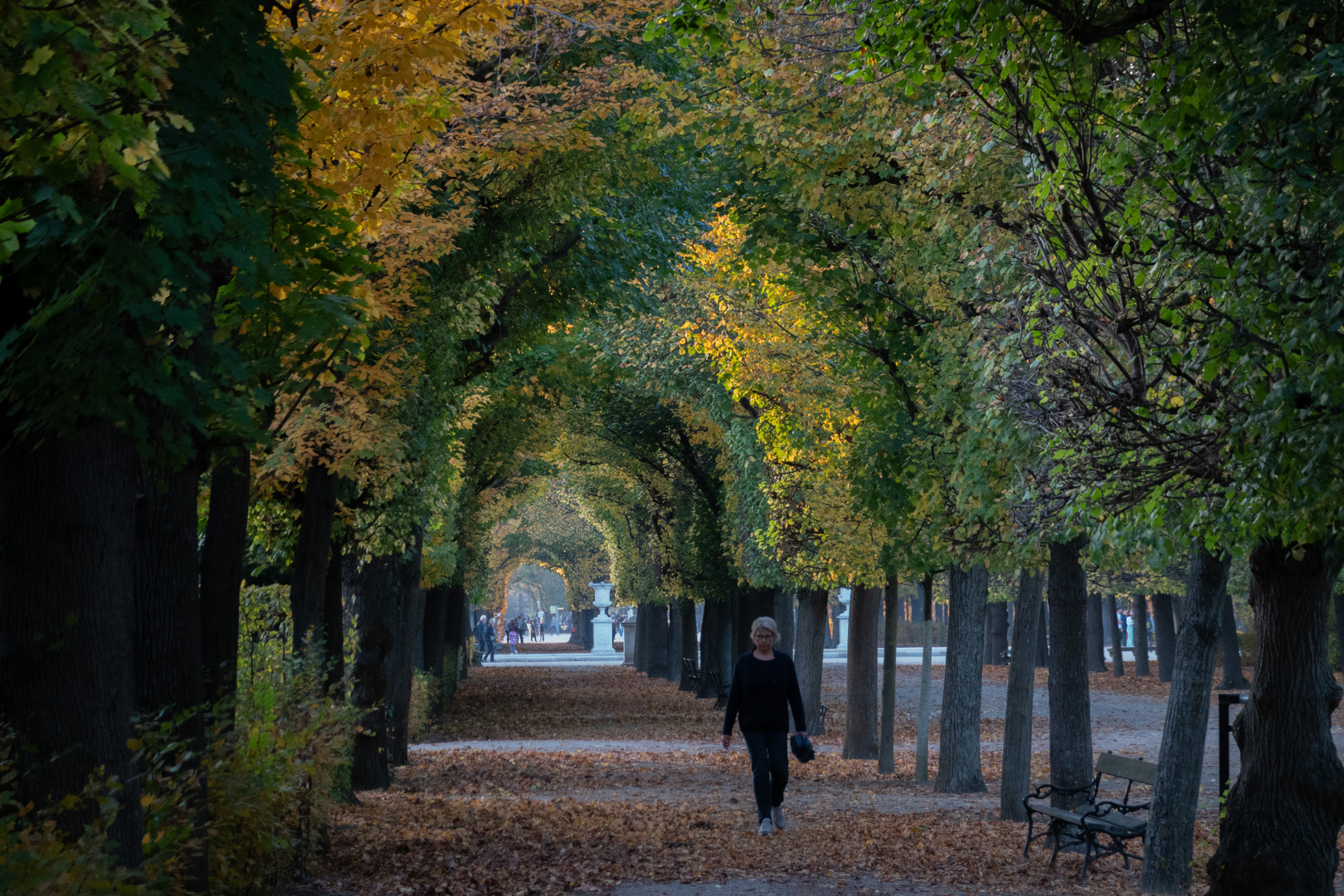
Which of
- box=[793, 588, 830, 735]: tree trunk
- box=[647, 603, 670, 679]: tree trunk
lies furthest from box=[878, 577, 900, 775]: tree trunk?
box=[647, 603, 670, 679]: tree trunk

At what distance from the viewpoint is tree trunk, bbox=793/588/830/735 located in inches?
933

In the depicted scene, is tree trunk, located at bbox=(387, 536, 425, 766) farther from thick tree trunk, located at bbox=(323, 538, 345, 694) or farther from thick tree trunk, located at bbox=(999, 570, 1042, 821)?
thick tree trunk, located at bbox=(999, 570, 1042, 821)

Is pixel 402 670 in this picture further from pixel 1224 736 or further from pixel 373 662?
pixel 1224 736

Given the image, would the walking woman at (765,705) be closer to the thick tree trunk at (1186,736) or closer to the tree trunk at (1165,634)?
the thick tree trunk at (1186,736)

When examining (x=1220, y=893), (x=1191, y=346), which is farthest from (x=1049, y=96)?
(x=1220, y=893)

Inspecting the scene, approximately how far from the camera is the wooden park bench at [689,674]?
115ft

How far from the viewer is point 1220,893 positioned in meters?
8.40

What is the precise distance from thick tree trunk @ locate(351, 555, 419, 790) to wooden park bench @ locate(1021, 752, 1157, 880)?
7175 mm

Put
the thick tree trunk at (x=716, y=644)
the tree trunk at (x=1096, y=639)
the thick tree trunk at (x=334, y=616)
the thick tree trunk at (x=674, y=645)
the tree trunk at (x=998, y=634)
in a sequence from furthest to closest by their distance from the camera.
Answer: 1. the tree trunk at (x=998, y=634)
2. the tree trunk at (x=1096, y=639)
3. the thick tree trunk at (x=674, y=645)
4. the thick tree trunk at (x=716, y=644)
5. the thick tree trunk at (x=334, y=616)

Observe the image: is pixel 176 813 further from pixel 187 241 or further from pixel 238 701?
pixel 187 241

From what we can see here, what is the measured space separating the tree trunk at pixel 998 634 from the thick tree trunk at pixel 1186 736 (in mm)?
45216

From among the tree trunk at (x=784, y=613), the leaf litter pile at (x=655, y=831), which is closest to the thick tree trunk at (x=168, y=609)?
the leaf litter pile at (x=655, y=831)

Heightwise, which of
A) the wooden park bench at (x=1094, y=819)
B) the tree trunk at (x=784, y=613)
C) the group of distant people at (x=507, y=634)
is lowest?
the group of distant people at (x=507, y=634)

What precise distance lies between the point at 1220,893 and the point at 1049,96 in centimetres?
548
